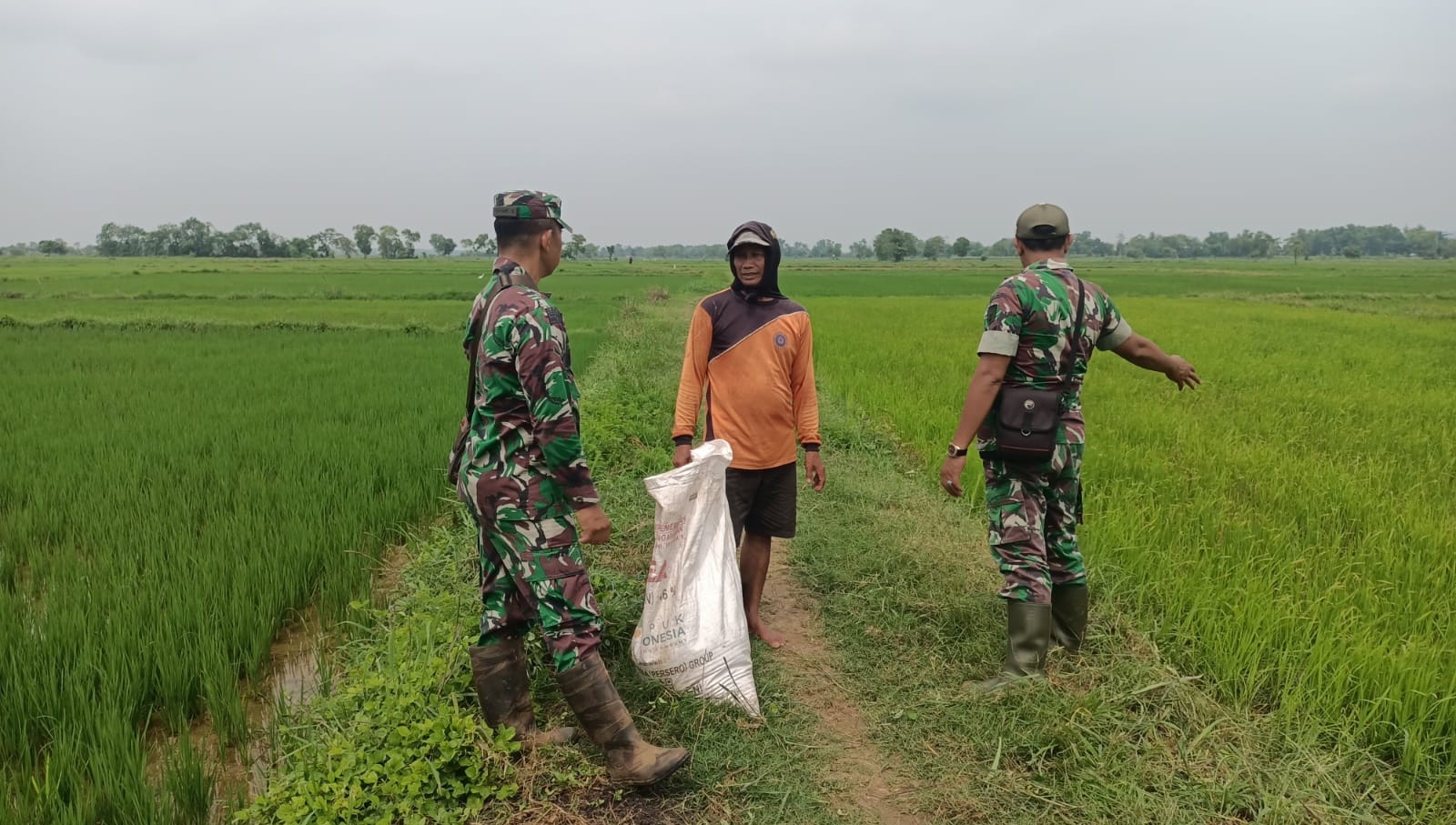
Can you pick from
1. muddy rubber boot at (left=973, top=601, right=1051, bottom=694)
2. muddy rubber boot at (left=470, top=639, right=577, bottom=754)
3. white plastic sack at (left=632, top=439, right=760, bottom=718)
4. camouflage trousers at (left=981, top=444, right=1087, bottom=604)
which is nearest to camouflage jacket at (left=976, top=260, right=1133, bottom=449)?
camouflage trousers at (left=981, top=444, right=1087, bottom=604)

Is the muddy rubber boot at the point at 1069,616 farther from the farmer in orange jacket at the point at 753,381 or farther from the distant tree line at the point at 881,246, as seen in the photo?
the distant tree line at the point at 881,246

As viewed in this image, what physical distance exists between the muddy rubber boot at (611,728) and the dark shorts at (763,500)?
906 mm

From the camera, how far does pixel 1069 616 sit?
2971 millimetres

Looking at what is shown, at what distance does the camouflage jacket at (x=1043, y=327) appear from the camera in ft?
8.70

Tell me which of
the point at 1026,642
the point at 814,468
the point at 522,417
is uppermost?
the point at 522,417

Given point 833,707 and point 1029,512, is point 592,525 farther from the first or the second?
point 1029,512

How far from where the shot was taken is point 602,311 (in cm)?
2098

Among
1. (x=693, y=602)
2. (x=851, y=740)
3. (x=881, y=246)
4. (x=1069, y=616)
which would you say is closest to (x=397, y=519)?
(x=693, y=602)

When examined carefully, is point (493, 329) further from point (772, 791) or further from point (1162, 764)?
point (1162, 764)

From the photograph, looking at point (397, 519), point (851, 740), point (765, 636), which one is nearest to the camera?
point (851, 740)

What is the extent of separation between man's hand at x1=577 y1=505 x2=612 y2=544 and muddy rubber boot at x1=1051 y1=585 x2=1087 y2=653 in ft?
5.94

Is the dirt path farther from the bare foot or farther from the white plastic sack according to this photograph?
the white plastic sack

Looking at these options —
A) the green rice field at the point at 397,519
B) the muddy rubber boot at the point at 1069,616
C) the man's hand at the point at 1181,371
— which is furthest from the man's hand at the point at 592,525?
the man's hand at the point at 1181,371

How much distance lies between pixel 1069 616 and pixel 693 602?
4.89 feet
